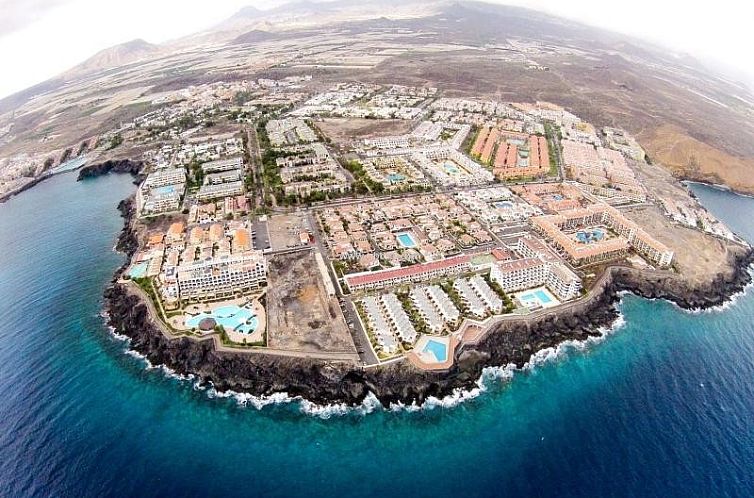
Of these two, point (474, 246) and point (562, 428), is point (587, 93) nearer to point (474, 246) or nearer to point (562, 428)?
point (474, 246)

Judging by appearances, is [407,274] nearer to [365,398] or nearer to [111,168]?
[365,398]

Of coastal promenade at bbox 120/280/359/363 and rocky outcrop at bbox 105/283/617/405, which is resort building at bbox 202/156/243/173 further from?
coastal promenade at bbox 120/280/359/363

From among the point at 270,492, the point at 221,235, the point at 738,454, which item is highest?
the point at 221,235

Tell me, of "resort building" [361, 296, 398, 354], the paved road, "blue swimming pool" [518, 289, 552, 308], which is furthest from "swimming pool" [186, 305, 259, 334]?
"blue swimming pool" [518, 289, 552, 308]

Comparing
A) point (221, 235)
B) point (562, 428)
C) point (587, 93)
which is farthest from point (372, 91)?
point (562, 428)

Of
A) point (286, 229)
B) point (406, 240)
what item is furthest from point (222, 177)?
point (406, 240)

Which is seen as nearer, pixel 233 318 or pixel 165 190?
pixel 233 318

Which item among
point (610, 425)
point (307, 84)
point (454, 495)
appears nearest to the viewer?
point (454, 495)

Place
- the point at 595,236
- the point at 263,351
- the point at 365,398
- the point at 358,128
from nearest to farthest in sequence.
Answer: the point at 365,398, the point at 263,351, the point at 595,236, the point at 358,128
